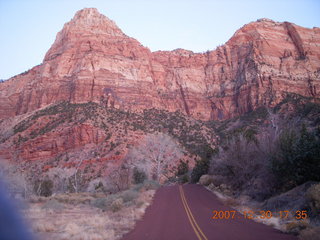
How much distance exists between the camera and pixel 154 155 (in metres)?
40.7

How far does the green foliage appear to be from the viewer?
468 inches

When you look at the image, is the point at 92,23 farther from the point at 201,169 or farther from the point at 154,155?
the point at 201,169

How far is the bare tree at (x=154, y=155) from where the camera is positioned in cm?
4188

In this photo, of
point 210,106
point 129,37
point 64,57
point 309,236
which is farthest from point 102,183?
point 129,37

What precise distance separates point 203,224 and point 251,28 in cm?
8809

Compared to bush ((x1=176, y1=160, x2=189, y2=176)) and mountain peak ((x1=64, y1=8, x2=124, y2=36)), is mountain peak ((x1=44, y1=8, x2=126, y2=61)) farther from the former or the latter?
bush ((x1=176, y1=160, x2=189, y2=176))

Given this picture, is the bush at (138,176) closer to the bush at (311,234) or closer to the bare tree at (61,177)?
the bare tree at (61,177)

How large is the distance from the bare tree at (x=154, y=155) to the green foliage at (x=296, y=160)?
27.4 meters

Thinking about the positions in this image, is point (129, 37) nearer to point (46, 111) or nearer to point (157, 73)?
point (157, 73)

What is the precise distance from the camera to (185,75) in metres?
87.0

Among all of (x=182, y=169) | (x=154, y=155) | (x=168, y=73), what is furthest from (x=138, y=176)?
(x=168, y=73)
